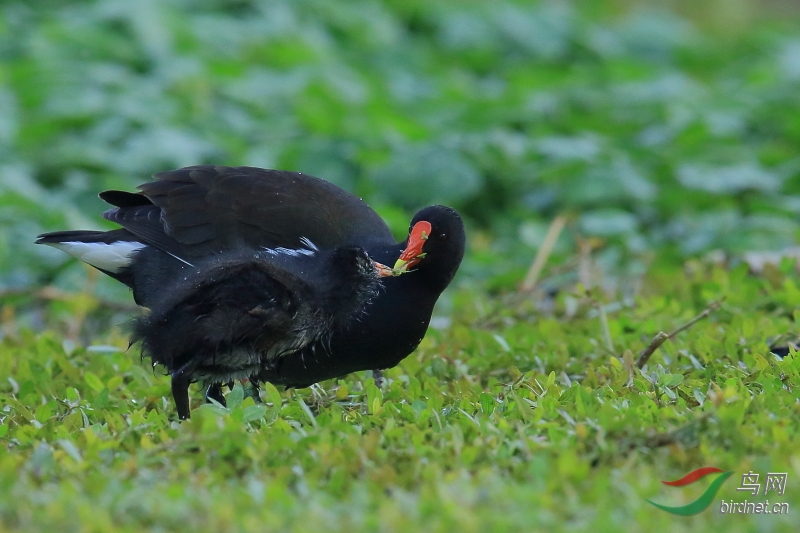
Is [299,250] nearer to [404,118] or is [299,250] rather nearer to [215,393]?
[215,393]

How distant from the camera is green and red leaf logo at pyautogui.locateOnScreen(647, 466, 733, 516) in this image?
9.18ft

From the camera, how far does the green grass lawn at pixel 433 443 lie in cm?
274

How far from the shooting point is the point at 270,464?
10.5 feet

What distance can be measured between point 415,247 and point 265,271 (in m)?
0.69

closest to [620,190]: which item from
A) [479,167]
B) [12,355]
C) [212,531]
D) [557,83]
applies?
[479,167]

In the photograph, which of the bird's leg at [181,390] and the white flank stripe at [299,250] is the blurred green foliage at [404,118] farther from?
the bird's leg at [181,390]

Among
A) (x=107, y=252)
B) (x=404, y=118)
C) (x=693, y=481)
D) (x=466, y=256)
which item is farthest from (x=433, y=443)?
(x=404, y=118)

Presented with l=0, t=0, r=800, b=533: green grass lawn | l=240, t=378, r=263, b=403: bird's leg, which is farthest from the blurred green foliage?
l=240, t=378, r=263, b=403: bird's leg

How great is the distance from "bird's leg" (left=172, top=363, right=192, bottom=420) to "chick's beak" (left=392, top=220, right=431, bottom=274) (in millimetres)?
875

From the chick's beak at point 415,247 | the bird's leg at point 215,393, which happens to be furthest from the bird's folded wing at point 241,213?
the bird's leg at point 215,393

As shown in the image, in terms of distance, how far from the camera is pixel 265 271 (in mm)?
3891

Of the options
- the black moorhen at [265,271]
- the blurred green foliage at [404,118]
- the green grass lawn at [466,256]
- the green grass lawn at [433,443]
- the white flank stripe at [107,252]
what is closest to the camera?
the green grass lawn at [433,443]

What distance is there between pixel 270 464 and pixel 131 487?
0.41 metres

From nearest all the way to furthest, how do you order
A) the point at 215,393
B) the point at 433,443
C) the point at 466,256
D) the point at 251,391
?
the point at 433,443 → the point at 251,391 → the point at 215,393 → the point at 466,256
